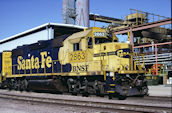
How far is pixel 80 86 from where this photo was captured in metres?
11.8

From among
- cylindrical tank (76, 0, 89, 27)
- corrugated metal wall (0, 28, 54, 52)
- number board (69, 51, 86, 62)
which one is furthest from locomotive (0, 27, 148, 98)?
cylindrical tank (76, 0, 89, 27)

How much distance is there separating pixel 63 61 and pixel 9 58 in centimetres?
790

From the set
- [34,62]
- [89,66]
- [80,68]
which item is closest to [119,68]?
[89,66]

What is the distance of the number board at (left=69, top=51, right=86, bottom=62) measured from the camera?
11750mm

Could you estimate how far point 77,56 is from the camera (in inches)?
476

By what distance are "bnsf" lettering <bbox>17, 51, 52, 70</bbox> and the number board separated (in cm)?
217

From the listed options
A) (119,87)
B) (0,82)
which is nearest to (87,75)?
(119,87)

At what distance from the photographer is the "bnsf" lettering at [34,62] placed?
561 inches

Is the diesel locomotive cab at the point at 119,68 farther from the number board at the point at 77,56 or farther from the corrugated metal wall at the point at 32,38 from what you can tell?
the corrugated metal wall at the point at 32,38

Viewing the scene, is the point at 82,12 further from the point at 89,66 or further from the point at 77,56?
the point at 89,66

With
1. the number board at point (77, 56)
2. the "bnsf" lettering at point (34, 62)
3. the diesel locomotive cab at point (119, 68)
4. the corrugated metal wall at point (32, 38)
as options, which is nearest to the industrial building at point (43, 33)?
the corrugated metal wall at point (32, 38)

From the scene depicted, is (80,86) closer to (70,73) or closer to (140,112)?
(70,73)

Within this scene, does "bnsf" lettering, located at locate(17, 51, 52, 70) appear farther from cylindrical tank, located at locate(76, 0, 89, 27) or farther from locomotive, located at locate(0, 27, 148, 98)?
cylindrical tank, located at locate(76, 0, 89, 27)

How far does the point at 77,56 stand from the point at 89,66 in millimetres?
1095
